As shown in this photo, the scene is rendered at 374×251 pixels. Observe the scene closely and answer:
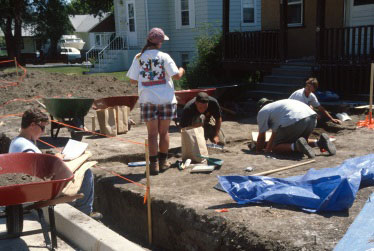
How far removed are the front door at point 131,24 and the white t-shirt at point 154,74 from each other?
64.7 ft

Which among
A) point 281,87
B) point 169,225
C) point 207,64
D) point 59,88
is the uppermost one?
point 207,64

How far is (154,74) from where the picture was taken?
6137 millimetres

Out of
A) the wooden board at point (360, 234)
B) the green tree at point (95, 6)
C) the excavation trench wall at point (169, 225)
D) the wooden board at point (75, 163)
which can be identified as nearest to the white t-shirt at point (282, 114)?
the excavation trench wall at point (169, 225)

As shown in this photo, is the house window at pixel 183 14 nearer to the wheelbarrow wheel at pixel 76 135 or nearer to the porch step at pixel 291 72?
the porch step at pixel 291 72

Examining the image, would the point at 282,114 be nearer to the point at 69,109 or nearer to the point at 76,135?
the point at 76,135

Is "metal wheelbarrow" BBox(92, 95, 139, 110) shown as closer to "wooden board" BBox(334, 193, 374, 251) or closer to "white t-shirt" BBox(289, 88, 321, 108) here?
"white t-shirt" BBox(289, 88, 321, 108)

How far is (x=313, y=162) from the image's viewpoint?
670 centimetres

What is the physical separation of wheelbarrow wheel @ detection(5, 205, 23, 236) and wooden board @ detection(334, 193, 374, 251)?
2759mm

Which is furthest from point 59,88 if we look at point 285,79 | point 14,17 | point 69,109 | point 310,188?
point 14,17

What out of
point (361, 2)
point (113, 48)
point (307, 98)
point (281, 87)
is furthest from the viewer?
point (113, 48)

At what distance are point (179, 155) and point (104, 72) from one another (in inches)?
727

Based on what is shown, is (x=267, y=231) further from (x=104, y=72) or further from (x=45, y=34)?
(x=45, y=34)

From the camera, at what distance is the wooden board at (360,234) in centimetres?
349

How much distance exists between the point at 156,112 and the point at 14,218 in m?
2.45
